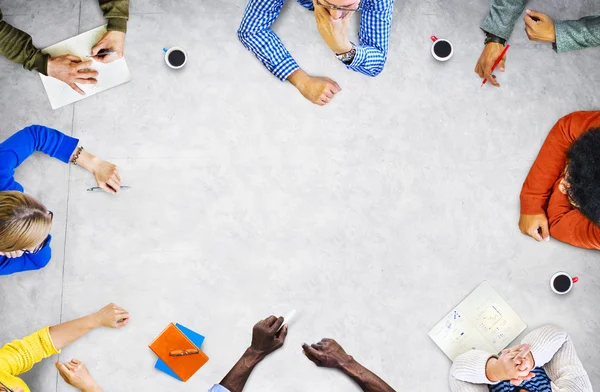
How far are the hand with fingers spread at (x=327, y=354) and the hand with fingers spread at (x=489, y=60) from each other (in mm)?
1382

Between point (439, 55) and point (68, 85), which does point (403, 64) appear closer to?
point (439, 55)

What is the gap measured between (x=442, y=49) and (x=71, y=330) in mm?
2032

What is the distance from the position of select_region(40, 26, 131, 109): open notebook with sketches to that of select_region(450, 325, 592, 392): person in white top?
1.98 meters

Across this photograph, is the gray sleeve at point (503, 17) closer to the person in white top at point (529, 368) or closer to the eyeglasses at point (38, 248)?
the person in white top at point (529, 368)

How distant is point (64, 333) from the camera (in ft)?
8.36

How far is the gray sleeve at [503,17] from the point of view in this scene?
262cm

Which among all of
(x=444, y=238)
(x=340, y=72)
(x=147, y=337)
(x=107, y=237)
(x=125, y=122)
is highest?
(x=340, y=72)

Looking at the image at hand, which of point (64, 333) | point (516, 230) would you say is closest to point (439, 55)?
point (516, 230)

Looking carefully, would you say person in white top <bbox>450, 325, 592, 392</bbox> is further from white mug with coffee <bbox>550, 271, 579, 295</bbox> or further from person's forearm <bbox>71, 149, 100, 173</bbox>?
person's forearm <bbox>71, 149, 100, 173</bbox>

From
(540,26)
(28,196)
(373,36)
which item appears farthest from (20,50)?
(540,26)

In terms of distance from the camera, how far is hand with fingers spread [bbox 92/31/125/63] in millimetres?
2656

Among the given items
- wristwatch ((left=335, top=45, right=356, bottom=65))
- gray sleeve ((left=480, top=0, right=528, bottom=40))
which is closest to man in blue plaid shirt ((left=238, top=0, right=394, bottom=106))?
wristwatch ((left=335, top=45, right=356, bottom=65))

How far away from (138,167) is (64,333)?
0.77 m

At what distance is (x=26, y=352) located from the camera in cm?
249
